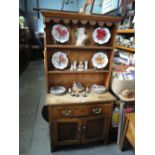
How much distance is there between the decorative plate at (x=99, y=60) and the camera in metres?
1.75

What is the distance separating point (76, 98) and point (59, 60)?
0.47 meters

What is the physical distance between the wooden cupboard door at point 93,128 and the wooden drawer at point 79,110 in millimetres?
66

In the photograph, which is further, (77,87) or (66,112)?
(77,87)

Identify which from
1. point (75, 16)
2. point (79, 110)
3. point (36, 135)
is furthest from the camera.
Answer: point (36, 135)

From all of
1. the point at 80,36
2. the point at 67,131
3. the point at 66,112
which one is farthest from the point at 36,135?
the point at 80,36

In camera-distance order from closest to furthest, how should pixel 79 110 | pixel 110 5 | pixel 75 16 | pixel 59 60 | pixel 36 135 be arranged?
pixel 75 16 → pixel 79 110 → pixel 59 60 → pixel 36 135 → pixel 110 5

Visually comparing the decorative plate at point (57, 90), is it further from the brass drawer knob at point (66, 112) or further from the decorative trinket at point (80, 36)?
the decorative trinket at point (80, 36)

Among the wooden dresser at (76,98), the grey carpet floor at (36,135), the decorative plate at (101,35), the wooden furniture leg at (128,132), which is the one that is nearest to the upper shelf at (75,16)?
the wooden dresser at (76,98)

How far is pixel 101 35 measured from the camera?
1647 mm

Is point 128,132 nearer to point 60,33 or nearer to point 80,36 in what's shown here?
point 80,36

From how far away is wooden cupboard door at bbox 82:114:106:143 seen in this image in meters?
1.63
